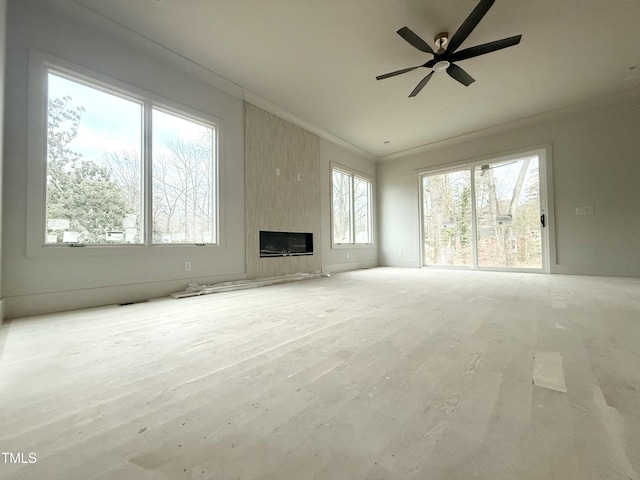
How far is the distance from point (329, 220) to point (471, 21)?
12.6 feet

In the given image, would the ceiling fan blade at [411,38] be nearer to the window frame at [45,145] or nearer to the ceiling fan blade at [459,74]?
the ceiling fan blade at [459,74]

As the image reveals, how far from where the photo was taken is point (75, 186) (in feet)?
8.68

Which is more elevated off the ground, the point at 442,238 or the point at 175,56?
the point at 175,56

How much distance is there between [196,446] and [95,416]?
456mm

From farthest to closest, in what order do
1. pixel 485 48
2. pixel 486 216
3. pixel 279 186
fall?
pixel 486 216 → pixel 279 186 → pixel 485 48

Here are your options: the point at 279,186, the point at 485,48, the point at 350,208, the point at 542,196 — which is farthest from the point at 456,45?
the point at 350,208

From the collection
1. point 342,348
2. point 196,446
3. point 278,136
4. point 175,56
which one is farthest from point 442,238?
point 196,446

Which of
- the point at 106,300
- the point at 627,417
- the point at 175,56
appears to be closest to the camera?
the point at 627,417

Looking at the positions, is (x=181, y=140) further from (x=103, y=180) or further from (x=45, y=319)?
(x=45, y=319)

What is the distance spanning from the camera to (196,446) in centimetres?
78

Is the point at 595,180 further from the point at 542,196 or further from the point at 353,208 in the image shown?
the point at 353,208

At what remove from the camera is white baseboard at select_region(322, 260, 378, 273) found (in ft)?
18.6

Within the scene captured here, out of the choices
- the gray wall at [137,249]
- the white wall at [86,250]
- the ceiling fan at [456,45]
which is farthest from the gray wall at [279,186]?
the ceiling fan at [456,45]

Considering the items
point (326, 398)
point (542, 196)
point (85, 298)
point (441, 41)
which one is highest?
point (441, 41)
